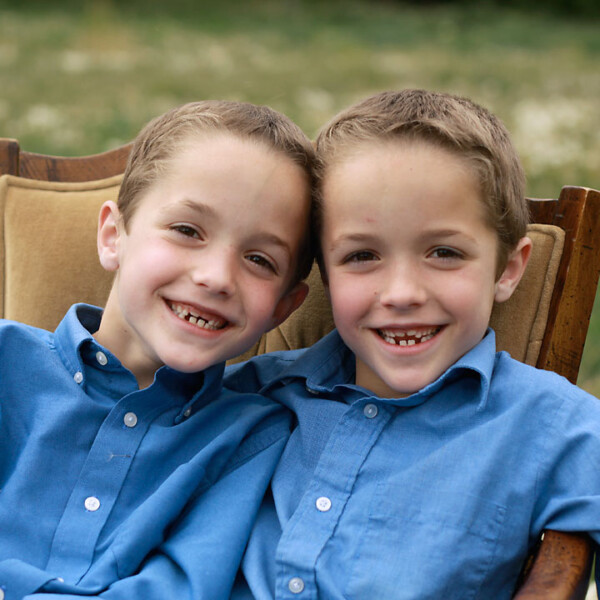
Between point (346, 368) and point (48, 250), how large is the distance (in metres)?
0.90

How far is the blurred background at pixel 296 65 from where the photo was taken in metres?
6.63

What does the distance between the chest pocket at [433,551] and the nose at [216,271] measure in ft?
1.83

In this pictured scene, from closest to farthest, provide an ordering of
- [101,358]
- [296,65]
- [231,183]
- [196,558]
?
[196,558], [231,183], [101,358], [296,65]

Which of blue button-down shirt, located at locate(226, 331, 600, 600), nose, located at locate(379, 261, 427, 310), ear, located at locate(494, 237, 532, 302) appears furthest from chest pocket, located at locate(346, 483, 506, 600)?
ear, located at locate(494, 237, 532, 302)

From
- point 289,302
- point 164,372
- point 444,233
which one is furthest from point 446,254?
point 164,372

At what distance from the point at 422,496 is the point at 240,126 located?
0.86 metres

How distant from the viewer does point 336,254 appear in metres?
1.72

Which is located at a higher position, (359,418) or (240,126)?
(240,126)

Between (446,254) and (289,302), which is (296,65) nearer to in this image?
(289,302)

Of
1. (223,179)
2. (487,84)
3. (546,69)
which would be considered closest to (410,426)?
(223,179)

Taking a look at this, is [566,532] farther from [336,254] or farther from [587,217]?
[587,217]

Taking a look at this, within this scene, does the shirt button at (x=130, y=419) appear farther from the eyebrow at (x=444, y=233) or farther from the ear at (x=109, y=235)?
the eyebrow at (x=444, y=233)

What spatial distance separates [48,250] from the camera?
7.37ft

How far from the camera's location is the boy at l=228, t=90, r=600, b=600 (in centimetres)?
150
